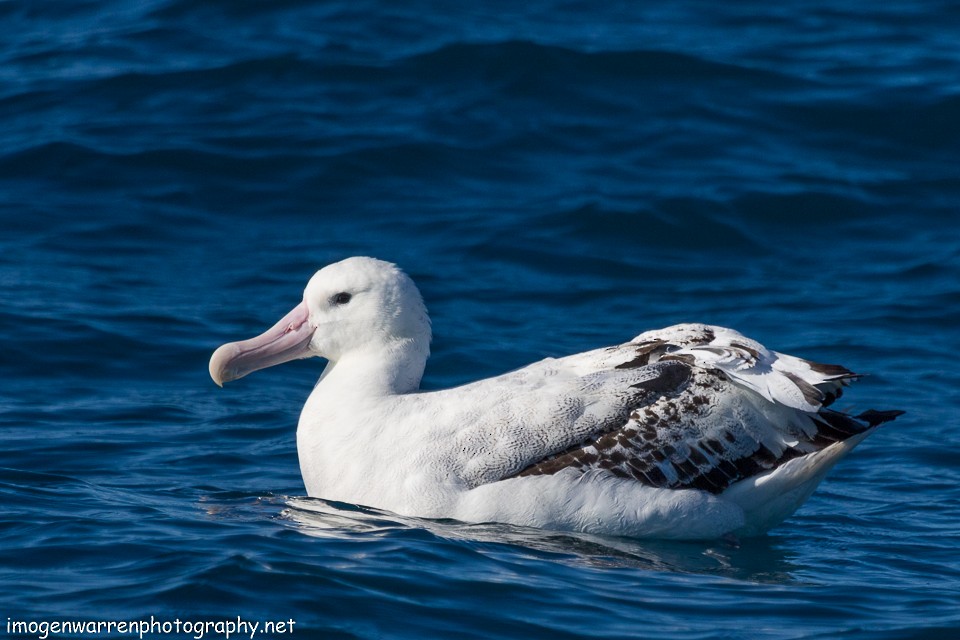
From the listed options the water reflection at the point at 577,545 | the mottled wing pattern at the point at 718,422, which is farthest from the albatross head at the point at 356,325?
the mottled wing pattern at the point at 718,422

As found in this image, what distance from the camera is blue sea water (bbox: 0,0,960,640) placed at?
7.48 m

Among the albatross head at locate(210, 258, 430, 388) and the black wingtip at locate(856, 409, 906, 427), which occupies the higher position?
the albatross head at locate(210, 258, 430, 388)

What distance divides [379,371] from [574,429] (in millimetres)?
1451

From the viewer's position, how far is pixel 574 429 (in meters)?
8.66

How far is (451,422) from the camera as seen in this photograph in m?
8.75

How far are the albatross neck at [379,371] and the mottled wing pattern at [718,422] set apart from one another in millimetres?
1317

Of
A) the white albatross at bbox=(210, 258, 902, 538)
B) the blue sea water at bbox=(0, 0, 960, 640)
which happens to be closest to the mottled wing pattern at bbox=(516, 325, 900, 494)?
the white albatross at bbox=(210, 258, 902, 538)

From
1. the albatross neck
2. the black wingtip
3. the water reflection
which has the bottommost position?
the water reflection

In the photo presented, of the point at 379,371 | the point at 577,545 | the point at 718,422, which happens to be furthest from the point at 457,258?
the point at 577,545

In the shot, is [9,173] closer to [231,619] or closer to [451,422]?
[451,422]

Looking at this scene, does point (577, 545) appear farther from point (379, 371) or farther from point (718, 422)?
point (379, 371)

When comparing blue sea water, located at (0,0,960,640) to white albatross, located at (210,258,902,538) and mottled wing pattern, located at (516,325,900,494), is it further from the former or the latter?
mottled wing pattern, located at (516,325,900,494)

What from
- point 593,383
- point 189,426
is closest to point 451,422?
point 593,383

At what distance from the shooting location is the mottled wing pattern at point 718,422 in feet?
28.6
